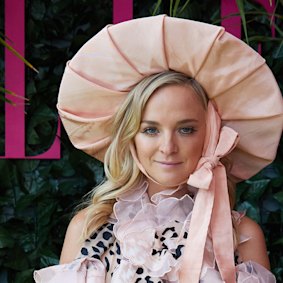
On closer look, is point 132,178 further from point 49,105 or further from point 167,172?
point 49,105

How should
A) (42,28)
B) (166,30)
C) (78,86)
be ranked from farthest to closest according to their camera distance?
(42,28) → (78,86) → (166,30)

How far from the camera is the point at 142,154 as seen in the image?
1.68 meters

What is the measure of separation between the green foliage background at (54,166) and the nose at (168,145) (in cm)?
88

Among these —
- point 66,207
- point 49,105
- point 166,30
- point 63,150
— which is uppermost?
point 166,30

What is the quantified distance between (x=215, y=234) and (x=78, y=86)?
520 millimetres

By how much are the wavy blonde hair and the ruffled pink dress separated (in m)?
0.03

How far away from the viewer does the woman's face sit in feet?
5.34

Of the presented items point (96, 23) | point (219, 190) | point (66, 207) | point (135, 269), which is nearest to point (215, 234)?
point (219, 190)

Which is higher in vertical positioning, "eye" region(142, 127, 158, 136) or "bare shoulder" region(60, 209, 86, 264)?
"eye" region(142, 127, 158, 136)

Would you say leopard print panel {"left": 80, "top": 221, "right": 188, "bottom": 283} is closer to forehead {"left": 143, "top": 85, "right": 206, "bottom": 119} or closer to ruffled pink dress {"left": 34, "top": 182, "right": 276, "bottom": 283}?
ruffled pink dress {"left": 34, "top": 182, "right": 276, "bottom": 283}

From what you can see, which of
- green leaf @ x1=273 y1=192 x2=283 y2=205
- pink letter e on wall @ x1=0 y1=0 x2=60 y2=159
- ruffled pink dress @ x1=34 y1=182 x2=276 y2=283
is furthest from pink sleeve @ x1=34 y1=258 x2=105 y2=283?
green leaf @ x1=273 y1=192 x2=283 y2=205

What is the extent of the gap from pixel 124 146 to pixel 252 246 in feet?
1.40

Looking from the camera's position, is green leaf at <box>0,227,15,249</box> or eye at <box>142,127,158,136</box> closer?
eye at <box>142,127,158,136</box>

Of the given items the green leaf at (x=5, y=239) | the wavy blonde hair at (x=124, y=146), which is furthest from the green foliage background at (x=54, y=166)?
the wavy blonde hair at (x=124, y=146)
